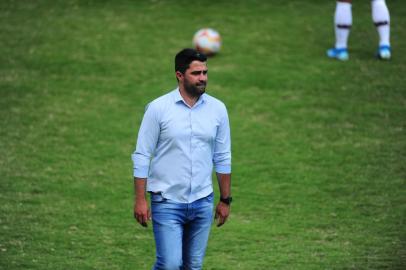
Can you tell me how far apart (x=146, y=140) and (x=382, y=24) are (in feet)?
30.7

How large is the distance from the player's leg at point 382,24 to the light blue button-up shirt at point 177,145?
8.92 meters

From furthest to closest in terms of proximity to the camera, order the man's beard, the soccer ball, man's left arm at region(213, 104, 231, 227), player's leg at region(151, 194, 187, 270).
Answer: the soccer ball < man's left arm at region(213, 104, 231, 227) < the man's beard < player's leg at region(151, 194, 187, 270)

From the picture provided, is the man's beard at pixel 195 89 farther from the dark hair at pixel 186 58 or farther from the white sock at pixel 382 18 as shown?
the white sock at pixel 382 18

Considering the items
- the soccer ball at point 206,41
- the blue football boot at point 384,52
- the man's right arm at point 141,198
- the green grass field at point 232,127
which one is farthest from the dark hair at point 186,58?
the blue football boot at point 384,52

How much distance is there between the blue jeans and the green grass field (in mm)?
1994

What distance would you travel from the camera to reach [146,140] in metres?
6.48

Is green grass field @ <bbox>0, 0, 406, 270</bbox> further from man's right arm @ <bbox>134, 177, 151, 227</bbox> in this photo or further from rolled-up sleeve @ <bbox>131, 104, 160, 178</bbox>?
rolled-up sleeve @ <bbox>131, 104, 160, 178</bbox>

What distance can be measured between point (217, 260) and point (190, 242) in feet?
7.21

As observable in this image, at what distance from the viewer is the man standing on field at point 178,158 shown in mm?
6461

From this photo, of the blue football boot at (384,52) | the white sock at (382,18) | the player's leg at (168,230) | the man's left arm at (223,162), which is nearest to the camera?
the player's leg at (168,230)

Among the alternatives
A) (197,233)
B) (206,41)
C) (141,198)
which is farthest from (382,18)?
(141,198)

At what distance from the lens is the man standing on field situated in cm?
646

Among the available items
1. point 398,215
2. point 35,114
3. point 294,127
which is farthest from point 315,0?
point 398,215

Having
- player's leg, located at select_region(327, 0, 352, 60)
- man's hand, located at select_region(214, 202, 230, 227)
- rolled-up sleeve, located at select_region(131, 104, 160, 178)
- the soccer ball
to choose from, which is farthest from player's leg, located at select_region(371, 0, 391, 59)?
rolled-up sleeve, located at select_region(131, 104, 160, 178)
